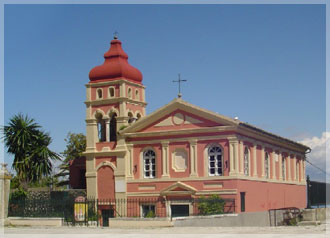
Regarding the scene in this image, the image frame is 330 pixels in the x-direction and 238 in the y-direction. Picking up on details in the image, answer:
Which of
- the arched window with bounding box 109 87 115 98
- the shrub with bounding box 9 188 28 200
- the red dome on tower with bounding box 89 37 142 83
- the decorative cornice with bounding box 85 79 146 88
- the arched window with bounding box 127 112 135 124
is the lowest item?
the shrub with bounding box 9 188 28 200

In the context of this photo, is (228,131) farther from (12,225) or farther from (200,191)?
(12,225)

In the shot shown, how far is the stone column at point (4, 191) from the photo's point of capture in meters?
35.5

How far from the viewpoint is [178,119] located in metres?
40.3

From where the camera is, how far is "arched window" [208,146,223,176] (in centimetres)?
3934

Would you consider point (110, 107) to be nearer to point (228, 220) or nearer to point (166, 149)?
point (166, 149)

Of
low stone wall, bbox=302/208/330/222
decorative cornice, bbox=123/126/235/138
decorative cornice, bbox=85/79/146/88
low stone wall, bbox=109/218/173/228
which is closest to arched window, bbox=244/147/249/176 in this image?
decorative cornice, bbox=123/126/235/138

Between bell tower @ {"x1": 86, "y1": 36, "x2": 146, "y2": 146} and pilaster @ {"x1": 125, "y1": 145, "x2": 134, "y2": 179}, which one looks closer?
pilaster @ {"x1": 125, "y1": 145, "x2": 134, "y2": 179}

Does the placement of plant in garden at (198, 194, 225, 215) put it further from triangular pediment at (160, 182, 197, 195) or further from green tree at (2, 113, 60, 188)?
green tree at (2, 113, 60, 188)

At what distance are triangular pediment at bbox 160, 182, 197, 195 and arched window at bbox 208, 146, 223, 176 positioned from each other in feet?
4.94

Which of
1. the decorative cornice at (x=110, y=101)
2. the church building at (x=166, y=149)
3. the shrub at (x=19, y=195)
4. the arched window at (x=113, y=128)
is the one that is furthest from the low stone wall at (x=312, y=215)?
the shrub at (x=19, y=195)

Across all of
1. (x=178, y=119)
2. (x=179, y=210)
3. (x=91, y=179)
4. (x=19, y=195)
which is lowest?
(x=179, y=210)

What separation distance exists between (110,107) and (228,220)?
1143 cm

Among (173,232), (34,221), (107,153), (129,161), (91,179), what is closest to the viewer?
(173,232)

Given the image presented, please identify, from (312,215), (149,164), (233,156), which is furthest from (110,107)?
(312,215)
